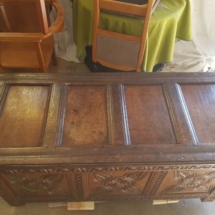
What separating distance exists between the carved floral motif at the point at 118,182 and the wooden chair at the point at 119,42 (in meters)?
0.89

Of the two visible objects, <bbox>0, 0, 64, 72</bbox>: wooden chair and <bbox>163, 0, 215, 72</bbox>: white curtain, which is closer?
<bbox>0, 0, 64, 72</bbox>: wooden chair

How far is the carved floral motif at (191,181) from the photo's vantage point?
3.15 ft

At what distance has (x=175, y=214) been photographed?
4.08ft

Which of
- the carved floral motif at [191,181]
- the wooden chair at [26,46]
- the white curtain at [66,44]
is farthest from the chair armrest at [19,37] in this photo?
the carved floral motif at [191,181]

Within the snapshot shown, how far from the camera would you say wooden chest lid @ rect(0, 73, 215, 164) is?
2.71 ft

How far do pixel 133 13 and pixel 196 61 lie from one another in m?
0.98

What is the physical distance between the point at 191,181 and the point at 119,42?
39.1 inches

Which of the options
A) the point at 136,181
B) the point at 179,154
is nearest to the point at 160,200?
the point at 136,181

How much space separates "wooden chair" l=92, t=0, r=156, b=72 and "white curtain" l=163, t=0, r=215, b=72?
0.57 metres

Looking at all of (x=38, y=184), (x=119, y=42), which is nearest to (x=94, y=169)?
(x=38, y=184)

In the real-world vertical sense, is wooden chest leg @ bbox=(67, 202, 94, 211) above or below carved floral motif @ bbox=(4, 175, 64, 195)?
below

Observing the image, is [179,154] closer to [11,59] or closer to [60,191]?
[60,191]

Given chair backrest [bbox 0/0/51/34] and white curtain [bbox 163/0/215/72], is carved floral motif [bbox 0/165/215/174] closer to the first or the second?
chair backrest [bbox 0/0/51/34]

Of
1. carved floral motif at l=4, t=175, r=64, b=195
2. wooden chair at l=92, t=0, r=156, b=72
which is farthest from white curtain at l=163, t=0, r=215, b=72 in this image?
carved floral motif at l=4, t=175, r=64, b=195
